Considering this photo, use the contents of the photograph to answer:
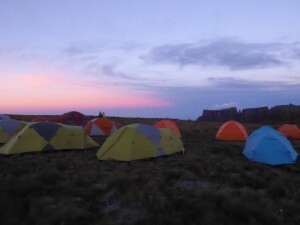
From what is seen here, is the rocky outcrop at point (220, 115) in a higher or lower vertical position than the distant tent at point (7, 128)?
higher

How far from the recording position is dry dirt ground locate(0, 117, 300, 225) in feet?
26.2

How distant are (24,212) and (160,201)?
3298 mm

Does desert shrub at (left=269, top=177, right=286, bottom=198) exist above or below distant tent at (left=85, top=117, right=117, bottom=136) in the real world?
below

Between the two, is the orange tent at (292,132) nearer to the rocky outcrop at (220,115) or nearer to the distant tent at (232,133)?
the distant tent at (232,133)

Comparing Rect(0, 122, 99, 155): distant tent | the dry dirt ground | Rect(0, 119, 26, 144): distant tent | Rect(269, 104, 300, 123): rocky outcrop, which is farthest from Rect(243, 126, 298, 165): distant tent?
Rect(269, 104, 300, 123): rocky outcrop

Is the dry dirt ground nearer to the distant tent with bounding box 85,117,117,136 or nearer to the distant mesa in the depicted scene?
the distant tent with bounding box 85,117,117,136

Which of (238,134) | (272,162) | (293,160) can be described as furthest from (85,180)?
(238,134)

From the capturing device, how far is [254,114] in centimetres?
8169

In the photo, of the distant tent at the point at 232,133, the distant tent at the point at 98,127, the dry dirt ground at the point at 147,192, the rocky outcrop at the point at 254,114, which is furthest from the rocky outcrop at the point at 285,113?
the dry dirt ground at the point at 147,192

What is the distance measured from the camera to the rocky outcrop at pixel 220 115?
3337 inches

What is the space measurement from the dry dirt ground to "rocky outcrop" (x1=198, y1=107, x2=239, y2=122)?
70.9m

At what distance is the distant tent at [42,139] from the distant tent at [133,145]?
2785mm

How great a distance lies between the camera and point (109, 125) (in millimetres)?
25172

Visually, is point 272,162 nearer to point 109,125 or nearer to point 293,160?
point 293,160
